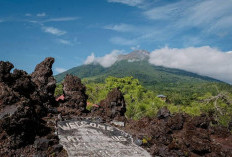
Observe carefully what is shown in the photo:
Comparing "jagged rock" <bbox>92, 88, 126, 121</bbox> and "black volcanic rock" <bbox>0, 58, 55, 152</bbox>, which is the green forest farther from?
"black volcanic rock" <bbox>0, 58, 55, 152</bbox>

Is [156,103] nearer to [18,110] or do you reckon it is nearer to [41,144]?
[41,144]

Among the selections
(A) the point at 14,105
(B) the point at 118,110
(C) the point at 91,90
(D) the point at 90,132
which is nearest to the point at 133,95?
(C) the point at 91,90

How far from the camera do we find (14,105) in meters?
10.1

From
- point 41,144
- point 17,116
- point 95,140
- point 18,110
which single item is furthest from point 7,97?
point 95,140

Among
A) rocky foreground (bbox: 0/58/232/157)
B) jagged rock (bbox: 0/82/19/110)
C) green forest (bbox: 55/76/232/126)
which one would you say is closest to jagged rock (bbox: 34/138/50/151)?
rocky foreground (bbox: 0/58/232/157)

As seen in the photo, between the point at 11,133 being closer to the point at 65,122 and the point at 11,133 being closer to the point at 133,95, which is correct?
the point at 65,122

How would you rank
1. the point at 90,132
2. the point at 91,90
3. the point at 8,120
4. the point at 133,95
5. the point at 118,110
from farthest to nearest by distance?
the point at 91,90, the point at 133,95, the point at 118,110, the point at 90,132, the point at 8,120

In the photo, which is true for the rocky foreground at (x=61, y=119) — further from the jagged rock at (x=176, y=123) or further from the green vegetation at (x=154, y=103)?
the green vegetation at (x=154, y=103)

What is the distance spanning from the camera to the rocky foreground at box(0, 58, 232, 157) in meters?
9.31

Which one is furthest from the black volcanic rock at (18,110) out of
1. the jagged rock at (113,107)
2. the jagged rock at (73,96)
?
the jagged rock at (113,107)

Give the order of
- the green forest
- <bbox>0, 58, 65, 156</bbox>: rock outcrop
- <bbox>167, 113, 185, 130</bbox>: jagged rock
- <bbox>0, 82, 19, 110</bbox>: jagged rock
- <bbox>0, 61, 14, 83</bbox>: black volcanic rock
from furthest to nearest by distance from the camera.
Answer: the green forest
<bbox>167, 113, 185, 130</bbox>: jagged rock
<bbox>0, 61, 14, 83</bbox>: black volcanic rock
<bbox>0, 82, 19, 110</bbox>: jagged rock
<bbox>0, 58, 65, 156</bbox>: rock outcrop

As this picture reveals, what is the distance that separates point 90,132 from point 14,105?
4568 mm

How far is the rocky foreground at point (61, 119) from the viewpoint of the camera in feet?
30.6

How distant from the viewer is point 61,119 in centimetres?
1412
